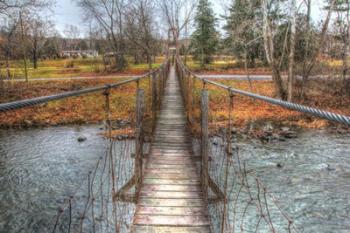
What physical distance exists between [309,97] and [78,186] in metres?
9.85

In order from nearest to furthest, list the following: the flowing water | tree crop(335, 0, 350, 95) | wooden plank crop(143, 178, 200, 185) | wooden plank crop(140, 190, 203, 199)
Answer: wooden plank crop(140, 190, 203, 199)
wooden plank crop(143, 178, 200, 185)
the flowing water
tree crop(335, 0, 350, 95)

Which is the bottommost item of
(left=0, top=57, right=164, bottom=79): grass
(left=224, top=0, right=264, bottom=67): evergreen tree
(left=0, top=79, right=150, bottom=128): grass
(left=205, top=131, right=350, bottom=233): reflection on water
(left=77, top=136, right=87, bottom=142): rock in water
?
(left=205, top=131, right=350, bottom=233): reflection on water

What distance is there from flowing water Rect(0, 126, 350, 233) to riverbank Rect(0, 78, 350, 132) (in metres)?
1.43

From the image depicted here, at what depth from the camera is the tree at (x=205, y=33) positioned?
23516 mm

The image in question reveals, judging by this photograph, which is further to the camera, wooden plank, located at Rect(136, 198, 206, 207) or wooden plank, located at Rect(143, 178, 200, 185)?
wooden plank, located at Rect(143, 178, 200, 185)

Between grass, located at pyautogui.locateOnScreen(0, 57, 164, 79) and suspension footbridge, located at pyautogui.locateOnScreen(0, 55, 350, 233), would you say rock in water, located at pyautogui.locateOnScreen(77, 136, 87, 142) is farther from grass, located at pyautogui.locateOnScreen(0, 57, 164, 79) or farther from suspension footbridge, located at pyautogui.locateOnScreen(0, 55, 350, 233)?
grass, located at pyautogui.locateOnScreen(0, 57, 164, 79)

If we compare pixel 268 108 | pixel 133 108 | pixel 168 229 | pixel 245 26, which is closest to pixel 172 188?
pixel 168 229

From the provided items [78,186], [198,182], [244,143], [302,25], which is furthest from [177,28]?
[198,182]

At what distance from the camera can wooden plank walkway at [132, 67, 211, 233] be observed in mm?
2707

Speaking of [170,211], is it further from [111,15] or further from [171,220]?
[111,15]

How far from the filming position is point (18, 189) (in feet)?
17.0

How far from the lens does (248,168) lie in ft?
19.5

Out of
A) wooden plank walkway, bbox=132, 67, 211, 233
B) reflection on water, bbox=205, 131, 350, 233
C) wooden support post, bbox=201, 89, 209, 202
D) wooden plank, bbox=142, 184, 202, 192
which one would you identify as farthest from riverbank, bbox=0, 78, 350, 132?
wooden support post, bbox=201, 89, 209, 202

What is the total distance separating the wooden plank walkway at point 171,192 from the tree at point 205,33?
1937 centimetres
